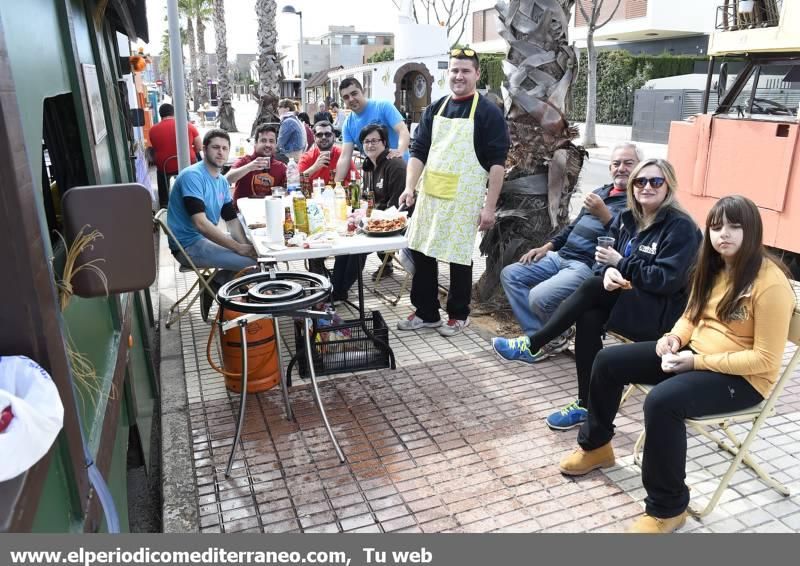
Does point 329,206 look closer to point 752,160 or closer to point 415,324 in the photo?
point 415,324

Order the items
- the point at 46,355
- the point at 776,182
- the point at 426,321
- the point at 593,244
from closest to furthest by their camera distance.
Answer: the point at 46,355, the point at 593,244, the point at 426,321, the point at 776,182

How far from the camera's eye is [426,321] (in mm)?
5215

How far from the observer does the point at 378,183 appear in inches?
227

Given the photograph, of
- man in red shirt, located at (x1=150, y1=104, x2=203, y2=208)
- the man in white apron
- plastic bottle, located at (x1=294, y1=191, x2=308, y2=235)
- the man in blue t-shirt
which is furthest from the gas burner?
man in red shirt, located at (x1=150, y1=104, x2=203, y2=208)

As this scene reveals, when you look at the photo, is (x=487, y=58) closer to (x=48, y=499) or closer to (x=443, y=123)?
(x=443, y=123)

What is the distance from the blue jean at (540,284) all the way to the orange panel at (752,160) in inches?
134

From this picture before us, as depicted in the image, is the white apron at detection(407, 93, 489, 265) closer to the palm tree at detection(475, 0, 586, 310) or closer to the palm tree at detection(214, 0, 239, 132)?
Result: the palm tree at detection(475, 0, 586, 310)

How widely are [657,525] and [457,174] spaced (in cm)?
279

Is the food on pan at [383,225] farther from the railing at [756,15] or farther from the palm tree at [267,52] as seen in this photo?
the palm tree at [267,52]

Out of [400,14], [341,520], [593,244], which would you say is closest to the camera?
[341,520]

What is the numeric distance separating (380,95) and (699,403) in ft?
66.6

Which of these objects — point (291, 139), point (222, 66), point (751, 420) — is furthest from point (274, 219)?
point (222, 66)

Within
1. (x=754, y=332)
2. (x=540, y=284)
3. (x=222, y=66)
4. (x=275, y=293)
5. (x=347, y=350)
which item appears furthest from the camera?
(x=222, y=66)
